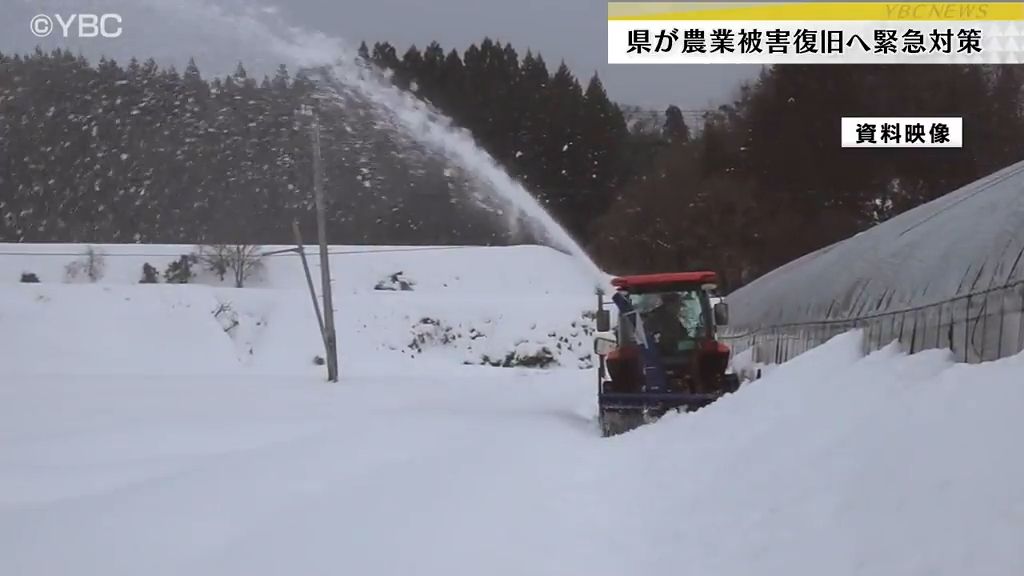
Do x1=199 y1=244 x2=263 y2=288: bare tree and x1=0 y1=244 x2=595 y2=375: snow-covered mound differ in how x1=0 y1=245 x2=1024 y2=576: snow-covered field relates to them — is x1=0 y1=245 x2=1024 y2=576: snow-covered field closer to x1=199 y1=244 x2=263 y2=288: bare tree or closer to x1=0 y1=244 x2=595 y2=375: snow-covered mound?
x1=0 y1=244 x2=595 y2=375: snow-covered mound

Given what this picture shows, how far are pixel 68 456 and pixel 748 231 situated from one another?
19924 millimetres

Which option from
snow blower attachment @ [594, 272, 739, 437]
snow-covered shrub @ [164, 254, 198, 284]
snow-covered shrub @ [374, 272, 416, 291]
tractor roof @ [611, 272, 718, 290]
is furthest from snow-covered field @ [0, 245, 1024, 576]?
snow-covered shrub @ [374, 272, 416, 291]

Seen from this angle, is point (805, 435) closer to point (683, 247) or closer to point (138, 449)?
point (138, 449)

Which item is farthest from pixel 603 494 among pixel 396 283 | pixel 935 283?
pixel 396 283

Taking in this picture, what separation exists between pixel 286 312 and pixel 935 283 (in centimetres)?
2756

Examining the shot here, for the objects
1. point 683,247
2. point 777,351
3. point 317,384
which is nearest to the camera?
point 777,351

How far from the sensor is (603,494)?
6.77 meters

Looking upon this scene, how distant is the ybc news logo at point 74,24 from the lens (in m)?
25.7

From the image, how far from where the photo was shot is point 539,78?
1540 inches

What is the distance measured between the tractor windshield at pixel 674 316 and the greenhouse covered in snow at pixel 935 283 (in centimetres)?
134

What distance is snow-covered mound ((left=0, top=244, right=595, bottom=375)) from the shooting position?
26.8 meters

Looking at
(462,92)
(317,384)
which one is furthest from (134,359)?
(462,92)

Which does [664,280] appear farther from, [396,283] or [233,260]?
[233,260]

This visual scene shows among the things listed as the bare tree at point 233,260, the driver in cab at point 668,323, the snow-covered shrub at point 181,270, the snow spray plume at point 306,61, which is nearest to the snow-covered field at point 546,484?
the driver in cab at point 668,323
